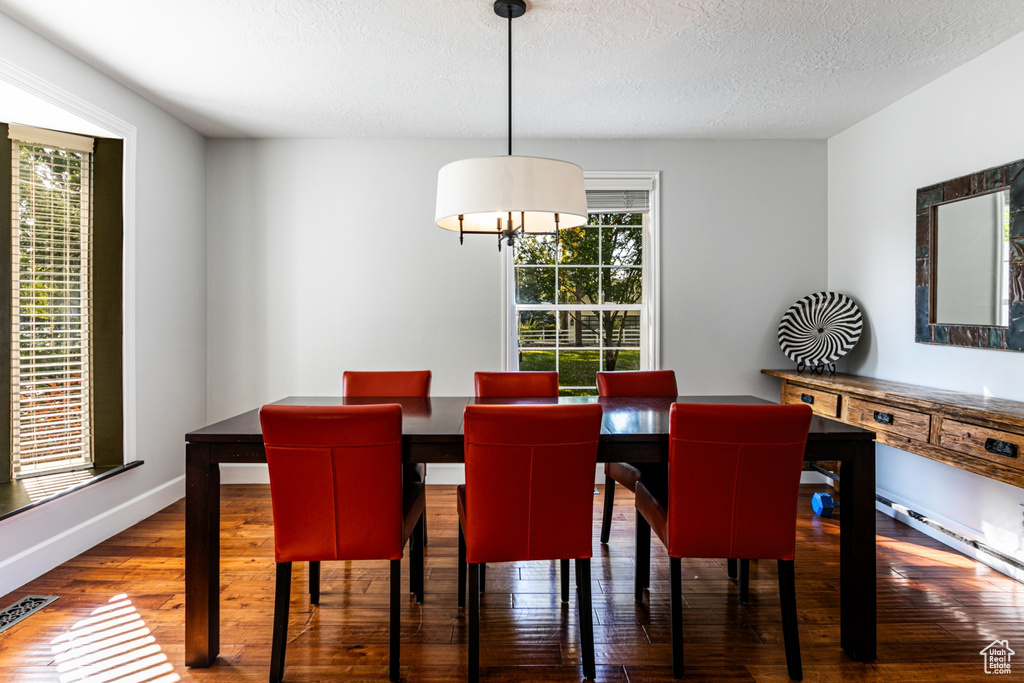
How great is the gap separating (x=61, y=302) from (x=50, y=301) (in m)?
0.06

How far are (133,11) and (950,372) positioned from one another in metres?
4.41

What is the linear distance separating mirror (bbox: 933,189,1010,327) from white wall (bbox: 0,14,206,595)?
4.64m

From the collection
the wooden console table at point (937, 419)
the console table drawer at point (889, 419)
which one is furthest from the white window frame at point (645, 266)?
the console table drawer at point (889, 419)

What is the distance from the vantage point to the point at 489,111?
3.70 meters

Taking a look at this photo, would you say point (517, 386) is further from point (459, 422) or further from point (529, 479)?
point (529, 479)

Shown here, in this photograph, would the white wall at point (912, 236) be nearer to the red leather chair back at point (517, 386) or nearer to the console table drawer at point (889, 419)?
the console table drawer at point (889, 419)

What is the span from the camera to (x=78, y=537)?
2.95 meters

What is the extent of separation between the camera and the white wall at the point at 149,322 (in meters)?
2.66

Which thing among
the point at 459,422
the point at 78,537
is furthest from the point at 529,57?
the point at 78,537

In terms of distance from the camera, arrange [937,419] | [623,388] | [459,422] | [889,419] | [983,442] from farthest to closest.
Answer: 1. [623,388]
2. [889,419]
3. [937,419]
4. [983,442]
5. [459,422]

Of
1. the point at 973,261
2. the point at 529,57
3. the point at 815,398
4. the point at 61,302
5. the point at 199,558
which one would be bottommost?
the point at 199,558

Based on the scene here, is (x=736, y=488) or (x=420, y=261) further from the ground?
(x=420, y=261)

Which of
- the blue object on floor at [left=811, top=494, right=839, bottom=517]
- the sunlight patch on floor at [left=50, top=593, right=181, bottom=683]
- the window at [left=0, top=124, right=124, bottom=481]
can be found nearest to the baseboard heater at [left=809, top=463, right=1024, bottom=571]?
the blue object on floor at [left=811, top=494, right=839, bottom=517]

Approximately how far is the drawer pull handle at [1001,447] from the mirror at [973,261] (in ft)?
1.98
